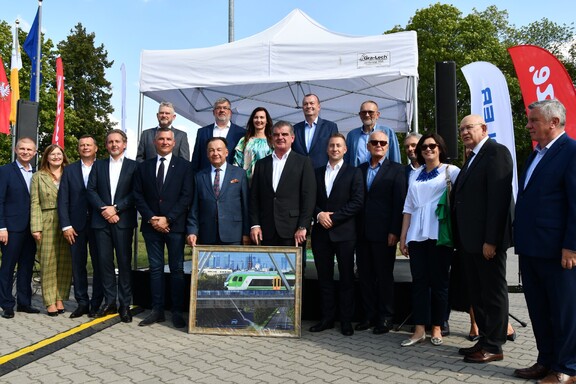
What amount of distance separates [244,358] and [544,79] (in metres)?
4.69

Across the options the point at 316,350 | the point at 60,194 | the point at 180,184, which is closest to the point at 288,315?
the point at 316,350

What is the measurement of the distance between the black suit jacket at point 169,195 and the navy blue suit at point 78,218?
65cm

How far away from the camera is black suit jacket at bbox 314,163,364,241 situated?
4.51 m

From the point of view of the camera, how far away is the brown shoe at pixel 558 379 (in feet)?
10.3

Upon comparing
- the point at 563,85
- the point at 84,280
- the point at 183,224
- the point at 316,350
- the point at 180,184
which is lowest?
the point at 316,350

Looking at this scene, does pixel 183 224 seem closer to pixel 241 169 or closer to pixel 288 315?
pixel 241 169

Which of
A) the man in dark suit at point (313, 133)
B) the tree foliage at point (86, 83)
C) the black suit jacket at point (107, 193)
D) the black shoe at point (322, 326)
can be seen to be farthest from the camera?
the tree foliage at point (86, 83)

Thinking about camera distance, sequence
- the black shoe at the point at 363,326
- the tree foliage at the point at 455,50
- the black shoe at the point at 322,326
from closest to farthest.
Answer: the black shoe at the point at 322,326 → the black shoe at the point at 363,326 → the tree foliage at the point at 455,50

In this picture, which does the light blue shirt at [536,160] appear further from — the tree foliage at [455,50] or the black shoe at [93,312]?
the tree foliage at [455,50]

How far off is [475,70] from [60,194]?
15.9 ft

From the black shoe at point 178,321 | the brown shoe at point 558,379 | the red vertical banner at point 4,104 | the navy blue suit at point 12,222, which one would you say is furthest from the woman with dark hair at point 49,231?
the red vertical banner at point 4,104

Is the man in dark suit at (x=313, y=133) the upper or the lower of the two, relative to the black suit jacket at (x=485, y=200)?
upper

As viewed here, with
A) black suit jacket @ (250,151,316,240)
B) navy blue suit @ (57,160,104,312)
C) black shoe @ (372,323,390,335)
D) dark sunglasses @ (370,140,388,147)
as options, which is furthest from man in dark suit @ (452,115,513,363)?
navy blue suit @ (57,160,104,312)

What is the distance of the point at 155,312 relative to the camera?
4980mm
